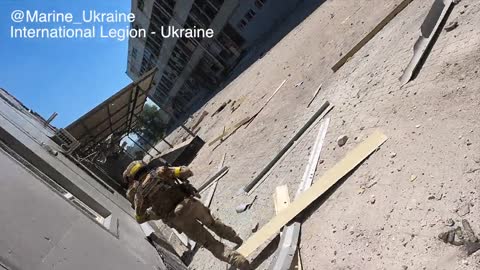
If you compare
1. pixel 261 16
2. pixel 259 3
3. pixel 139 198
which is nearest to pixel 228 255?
pixel 139 198

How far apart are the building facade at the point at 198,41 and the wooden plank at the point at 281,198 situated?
20.4 meters

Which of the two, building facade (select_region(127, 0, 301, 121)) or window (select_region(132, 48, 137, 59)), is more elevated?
window (select_region(132, 48, 137, 59))

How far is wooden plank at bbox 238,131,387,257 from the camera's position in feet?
16.2

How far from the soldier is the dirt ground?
0.65 meters

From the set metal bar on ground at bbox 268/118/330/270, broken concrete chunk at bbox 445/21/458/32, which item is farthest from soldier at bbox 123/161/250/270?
broken concrete chunk at bbox 445/21/458/32

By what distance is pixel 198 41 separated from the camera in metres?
31.5

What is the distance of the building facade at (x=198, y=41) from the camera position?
1055 inches

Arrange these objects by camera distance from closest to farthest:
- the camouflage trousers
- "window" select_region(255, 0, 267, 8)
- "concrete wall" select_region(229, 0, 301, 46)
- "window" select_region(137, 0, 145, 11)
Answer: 1. the camouflage trousers
2. "concrete wall" select_region(229, 0, 301, 46)
3. "window" select_region(255, 0, 267, 8)
4. "window" select_region(137, 0, 145, 11)

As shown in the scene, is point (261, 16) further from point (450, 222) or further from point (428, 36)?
point (450, 222)

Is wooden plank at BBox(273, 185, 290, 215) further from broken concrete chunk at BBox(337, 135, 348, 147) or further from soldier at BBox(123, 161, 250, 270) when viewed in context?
broken concrete chunk at BBox(337, 135, 348, 147)

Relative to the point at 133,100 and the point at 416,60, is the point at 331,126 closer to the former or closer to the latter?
the point at 416,60

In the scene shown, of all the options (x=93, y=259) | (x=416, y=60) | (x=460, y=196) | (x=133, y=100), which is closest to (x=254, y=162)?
(x=416, y=60)

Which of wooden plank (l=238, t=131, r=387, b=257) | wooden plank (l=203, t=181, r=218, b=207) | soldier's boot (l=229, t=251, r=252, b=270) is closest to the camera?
wooden plank (l=238, t=131, r=387, b=257)

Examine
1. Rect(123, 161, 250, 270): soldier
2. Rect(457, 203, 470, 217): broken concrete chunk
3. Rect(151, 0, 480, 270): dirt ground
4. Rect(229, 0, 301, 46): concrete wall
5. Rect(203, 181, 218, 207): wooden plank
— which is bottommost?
Rect(457, 203, 470, 217): broken concrete chunk
